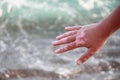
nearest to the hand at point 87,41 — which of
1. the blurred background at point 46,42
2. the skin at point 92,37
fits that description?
the skin at point 92,37

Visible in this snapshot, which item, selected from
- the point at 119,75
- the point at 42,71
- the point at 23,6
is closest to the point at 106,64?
the point at 119,75

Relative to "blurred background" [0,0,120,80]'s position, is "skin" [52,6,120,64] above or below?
below

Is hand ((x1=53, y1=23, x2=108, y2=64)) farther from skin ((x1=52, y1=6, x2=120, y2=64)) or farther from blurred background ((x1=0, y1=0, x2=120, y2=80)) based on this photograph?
blurred background ((x1=0, y1=0, x2=120, y2=80))

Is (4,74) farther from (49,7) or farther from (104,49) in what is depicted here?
(49,7)

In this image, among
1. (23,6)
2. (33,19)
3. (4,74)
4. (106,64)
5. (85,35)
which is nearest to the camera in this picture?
(85,35)

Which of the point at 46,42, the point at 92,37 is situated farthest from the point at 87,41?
the point at 46,42

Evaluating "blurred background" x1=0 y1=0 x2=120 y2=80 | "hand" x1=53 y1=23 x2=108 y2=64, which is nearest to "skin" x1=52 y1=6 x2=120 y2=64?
"hand" x1=53 y1=23 x2=108 y2=64

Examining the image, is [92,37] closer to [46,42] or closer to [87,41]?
[87,41]

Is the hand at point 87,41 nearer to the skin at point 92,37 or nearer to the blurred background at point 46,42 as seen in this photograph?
the skin at point 92,37
